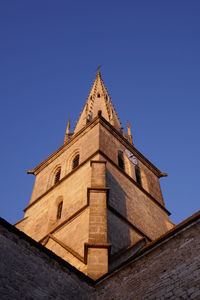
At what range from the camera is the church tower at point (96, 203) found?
35.0 ft

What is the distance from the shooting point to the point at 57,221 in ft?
44.9

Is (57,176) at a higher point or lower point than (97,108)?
lower

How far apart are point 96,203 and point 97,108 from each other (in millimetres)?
13292

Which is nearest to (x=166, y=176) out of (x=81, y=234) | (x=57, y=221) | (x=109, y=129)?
(x=109, y=129)

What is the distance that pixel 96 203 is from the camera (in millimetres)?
11797

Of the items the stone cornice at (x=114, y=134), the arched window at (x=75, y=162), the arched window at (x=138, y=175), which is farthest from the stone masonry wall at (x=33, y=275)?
the stone cornice at (x=114, y=134)

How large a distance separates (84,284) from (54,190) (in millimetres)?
8045

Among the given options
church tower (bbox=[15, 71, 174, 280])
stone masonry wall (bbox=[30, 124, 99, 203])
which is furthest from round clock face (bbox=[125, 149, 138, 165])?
stone masonry wall (bbox=[30, 124, 99, 203])

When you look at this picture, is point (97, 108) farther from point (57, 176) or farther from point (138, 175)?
point (57, 176)

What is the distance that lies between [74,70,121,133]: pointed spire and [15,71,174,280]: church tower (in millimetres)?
Result: 1108

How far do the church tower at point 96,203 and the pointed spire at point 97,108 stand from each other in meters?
1.11

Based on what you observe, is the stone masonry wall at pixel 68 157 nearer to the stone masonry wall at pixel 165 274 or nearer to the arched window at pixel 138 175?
the arched window at pixel 138 175

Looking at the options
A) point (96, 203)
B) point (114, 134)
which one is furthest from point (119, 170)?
point (96, 203)

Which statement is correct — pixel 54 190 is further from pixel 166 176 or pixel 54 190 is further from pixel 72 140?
pixel 166 176
